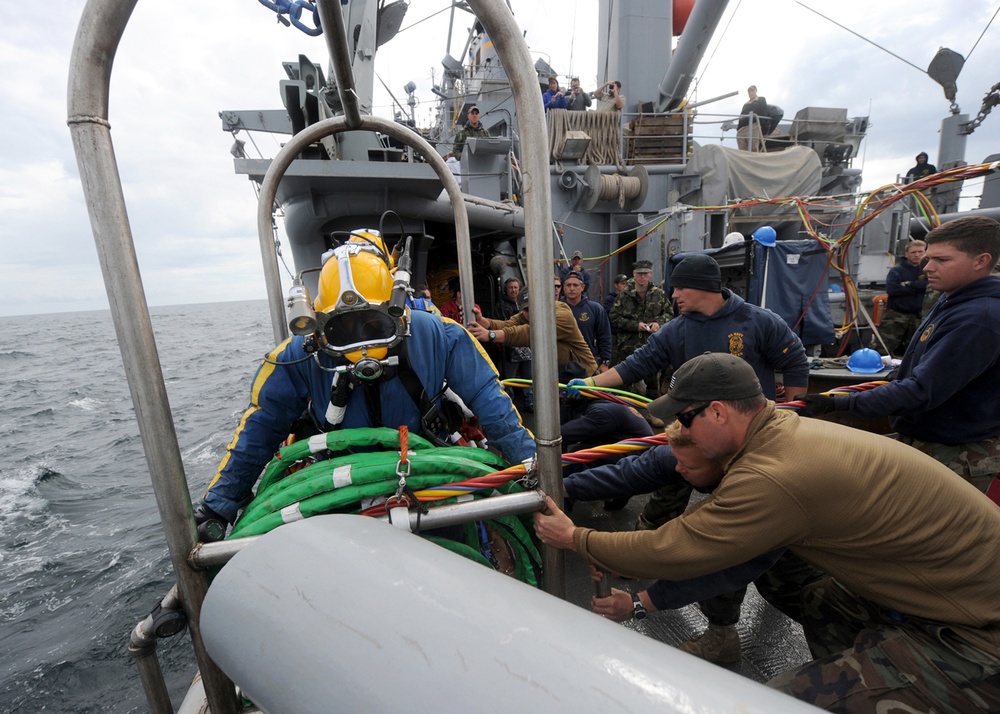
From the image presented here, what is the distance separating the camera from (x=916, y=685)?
1417 mm

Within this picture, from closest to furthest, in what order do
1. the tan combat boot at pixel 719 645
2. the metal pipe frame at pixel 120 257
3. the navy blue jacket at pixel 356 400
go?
the metal pipe frame at pixel 120 257 < the navy blue jacket at pixel 356 400 < the tan combat boot at pixel 719 645

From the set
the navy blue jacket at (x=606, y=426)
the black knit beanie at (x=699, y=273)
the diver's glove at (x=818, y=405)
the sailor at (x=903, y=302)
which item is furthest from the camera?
the sailor at (x=903, y=302)

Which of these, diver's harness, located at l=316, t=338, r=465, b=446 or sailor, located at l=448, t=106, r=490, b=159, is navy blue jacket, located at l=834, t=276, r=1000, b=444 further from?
sailor, located at l=448, t=106, r=490, b=159

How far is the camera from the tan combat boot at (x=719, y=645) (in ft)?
7.39

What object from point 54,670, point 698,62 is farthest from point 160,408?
point 698,62

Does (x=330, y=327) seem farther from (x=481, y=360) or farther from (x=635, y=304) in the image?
(x=635, y=304)

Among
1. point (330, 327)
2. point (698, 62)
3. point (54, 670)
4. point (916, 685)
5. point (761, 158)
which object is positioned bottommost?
point (54, 670)

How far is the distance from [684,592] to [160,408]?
5.56ft

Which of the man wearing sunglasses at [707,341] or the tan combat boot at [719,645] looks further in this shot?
the man wearing sunglasses at [707,341]

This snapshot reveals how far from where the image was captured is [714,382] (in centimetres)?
154

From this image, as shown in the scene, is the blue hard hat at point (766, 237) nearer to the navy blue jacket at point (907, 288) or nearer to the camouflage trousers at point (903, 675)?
the navy blue jacket at point (907, 288)

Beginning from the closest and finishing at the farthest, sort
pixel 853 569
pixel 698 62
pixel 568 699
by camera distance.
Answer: pixel 568 699, pixel 853 569, pixel 698 62

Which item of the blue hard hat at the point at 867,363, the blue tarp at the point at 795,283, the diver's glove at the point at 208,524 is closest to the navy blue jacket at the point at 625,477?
the diver's glove at the point at 208,524

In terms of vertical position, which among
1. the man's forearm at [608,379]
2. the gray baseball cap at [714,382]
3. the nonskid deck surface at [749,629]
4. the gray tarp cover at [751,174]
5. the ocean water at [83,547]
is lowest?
the ocean water at [83,547]
